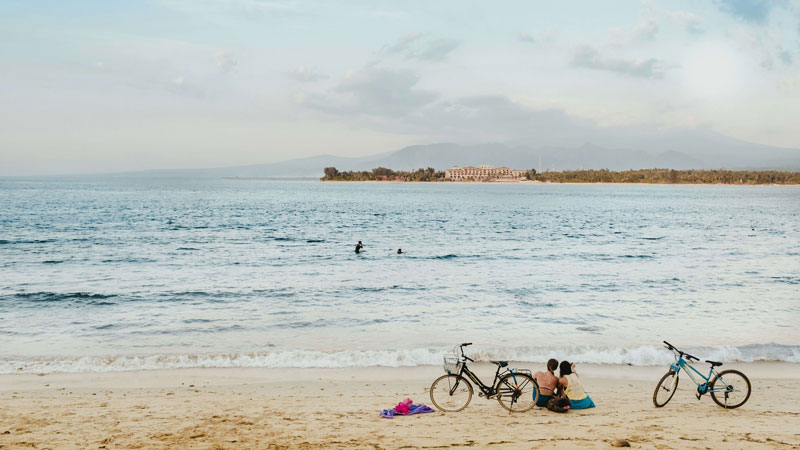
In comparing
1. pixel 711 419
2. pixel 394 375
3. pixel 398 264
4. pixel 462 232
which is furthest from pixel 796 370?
pixel 462 232

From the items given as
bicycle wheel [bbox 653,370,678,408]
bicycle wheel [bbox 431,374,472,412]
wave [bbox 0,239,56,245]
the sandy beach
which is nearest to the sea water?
wave [bbox 0,239,56,245]

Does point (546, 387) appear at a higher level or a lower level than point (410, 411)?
higher

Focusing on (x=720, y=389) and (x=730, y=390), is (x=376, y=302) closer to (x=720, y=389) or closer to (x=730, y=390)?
(x=720, y=389)

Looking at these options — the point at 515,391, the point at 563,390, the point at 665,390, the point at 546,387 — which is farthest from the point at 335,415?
the point at 665,390

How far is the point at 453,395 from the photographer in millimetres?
10312

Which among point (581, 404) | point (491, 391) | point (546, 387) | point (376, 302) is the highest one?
point (546, 387)

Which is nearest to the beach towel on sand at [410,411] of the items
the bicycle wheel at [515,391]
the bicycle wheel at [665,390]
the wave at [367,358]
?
the bicycle wheel at [515,391]

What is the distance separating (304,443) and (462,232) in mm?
51069

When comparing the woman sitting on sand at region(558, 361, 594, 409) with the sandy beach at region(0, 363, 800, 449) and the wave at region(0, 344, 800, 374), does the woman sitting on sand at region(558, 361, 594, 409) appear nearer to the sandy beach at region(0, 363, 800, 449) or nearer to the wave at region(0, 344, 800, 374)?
the sandy beach at region(0, 363, 800, 449)

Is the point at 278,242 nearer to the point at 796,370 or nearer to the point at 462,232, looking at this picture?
the point at 462,232

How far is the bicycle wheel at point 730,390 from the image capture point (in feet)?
34.1

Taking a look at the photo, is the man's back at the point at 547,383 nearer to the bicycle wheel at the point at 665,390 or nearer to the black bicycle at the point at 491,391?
the black bicycle at the point at 491,391

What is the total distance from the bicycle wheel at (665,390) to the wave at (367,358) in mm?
3617

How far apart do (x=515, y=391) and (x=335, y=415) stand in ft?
11.7
